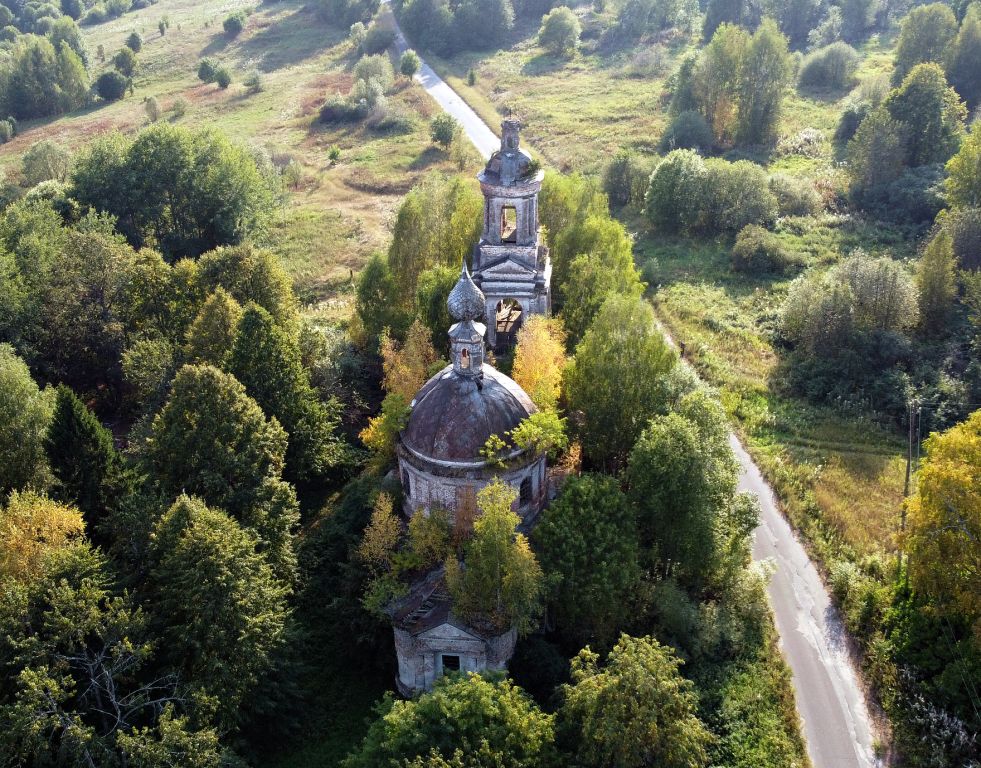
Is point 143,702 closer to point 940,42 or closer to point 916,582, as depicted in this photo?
point 916,582

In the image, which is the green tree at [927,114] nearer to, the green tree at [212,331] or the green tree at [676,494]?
the green tree at [676,494]

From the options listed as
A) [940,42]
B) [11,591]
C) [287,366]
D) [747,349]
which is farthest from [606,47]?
[11,591]

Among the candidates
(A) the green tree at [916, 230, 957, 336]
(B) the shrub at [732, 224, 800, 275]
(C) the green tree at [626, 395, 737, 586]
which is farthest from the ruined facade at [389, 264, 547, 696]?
(B) the shrub at [732, 224, 800, 275]

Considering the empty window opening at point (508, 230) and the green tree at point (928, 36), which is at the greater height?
the empty window opening at point (508, 230)

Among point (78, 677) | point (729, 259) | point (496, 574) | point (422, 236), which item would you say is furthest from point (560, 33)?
point (78, 677)

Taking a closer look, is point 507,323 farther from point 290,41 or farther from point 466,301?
point 290,41

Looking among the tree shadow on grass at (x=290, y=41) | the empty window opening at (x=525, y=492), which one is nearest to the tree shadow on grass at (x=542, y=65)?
the tree shadow on grass at (x=290, y=41)
